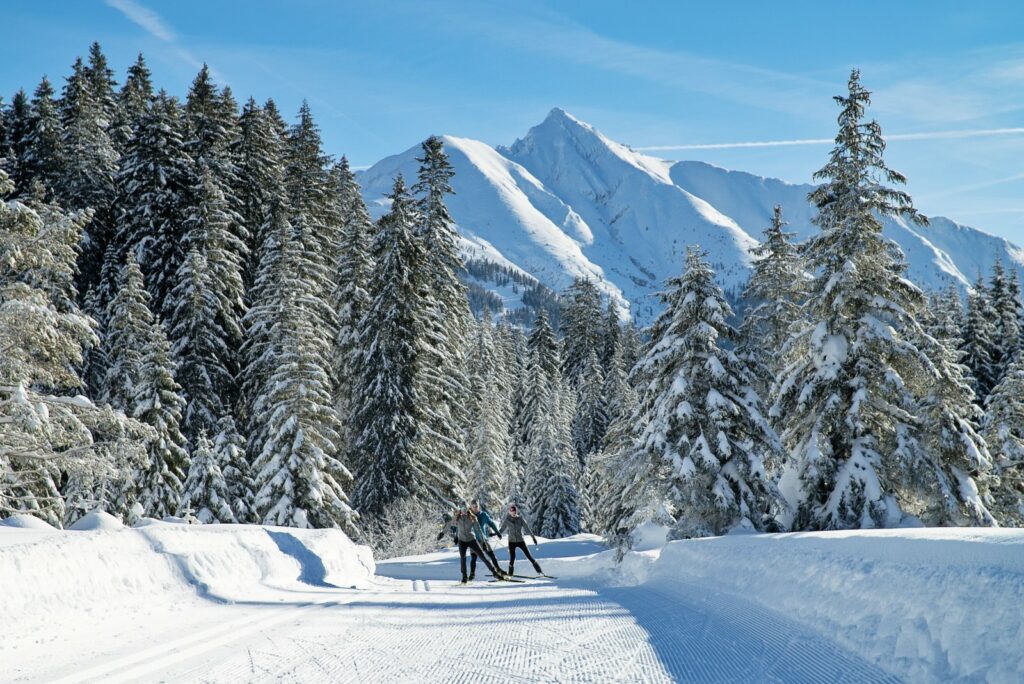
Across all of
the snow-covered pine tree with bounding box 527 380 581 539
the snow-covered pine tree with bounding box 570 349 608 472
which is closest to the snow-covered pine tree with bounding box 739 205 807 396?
the snow-covered pine tree with bounding box 527 380 581 539

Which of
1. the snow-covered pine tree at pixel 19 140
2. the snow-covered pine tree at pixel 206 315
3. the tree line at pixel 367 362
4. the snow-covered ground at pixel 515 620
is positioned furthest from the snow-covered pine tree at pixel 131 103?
the snow-covered ground at pixel 515 620

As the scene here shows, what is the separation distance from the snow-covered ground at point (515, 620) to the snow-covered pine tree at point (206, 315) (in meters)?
22.8

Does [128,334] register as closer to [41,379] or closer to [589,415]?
[41,379]

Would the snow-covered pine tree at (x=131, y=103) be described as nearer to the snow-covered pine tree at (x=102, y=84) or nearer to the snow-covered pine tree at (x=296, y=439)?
the snow-covered pine tree at (x=102, y=84)

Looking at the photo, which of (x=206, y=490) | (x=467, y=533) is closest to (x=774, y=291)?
(x=467, y=533)

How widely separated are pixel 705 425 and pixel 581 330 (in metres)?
68.1

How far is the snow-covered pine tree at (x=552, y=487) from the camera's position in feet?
180

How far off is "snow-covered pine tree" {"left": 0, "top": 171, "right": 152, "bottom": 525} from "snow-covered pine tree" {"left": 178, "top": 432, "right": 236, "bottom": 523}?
825cm

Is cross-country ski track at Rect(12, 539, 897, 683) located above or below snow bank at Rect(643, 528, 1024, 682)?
below

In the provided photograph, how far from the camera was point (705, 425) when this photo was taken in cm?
1916

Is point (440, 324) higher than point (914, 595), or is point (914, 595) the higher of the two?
point (440, 324)

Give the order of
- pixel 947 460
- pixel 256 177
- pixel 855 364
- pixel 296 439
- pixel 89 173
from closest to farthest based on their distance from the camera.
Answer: pixel 855 364
pixel 947 460
pixel 296 439
pixel 89 173
pixel 256 177

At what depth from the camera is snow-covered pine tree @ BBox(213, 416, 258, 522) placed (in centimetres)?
2691

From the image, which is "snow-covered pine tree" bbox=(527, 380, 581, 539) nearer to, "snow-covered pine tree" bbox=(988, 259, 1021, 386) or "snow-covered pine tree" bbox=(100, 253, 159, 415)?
"snow-covered pine tree" bbox=(988, 259, 1021, 386)
